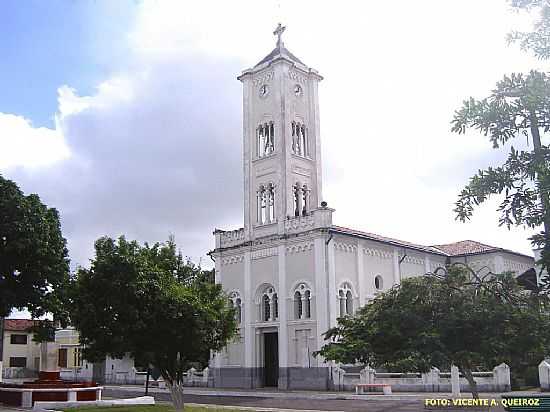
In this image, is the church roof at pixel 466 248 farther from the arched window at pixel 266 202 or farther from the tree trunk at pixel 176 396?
the tree trunk at pixel 176 396

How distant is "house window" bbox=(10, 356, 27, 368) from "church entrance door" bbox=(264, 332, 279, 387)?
142 feet

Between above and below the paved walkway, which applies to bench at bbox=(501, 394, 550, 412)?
above

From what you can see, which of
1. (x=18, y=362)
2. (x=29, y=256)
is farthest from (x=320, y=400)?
(x=18, y=362)

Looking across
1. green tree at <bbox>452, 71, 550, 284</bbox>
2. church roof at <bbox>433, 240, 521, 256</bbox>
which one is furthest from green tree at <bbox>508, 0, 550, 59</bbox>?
church roof at <bbox>433, 240, 521, 256</bbox>

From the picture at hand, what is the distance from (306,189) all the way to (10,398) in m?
21.4

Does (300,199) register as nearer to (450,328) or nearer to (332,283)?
(332,283)

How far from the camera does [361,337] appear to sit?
1617cm

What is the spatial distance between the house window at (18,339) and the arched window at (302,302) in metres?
46.6

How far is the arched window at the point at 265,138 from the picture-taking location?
42281 millimetres

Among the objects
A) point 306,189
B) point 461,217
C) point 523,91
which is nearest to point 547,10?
point 523,91

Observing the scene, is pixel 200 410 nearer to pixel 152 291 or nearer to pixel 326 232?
pixel 152 291

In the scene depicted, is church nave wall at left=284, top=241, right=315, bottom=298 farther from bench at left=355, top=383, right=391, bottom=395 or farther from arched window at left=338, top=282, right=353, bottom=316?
bench at left=355, top=383, right=391, bottom=395

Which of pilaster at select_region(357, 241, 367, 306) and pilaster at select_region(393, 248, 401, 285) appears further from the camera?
pilaster at select_region(393, 248, 401, 285)

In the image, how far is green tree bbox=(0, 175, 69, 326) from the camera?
100 feet
